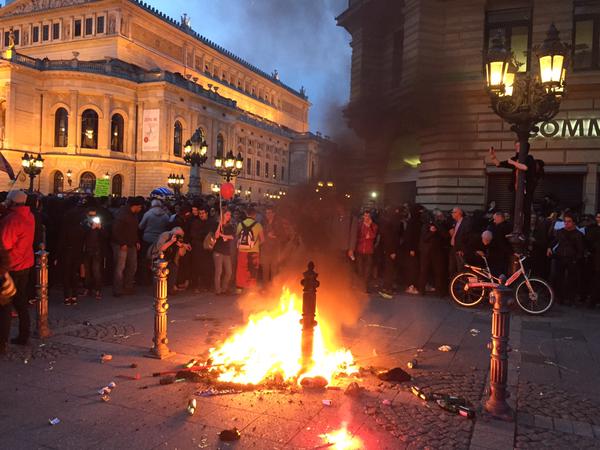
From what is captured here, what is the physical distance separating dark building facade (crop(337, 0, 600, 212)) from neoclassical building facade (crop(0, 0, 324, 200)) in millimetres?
23099

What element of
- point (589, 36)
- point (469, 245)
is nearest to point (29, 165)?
point (469, 245)

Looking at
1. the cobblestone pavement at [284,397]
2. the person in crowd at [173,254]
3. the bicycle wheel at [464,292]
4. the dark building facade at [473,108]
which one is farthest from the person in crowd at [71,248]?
the dark building facade at [473,108]

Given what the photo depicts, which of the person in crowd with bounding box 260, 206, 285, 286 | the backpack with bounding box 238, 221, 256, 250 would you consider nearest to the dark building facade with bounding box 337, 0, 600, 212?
the person in crowd with bounding box 260, 206, 285, 286

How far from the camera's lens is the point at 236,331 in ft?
22.1

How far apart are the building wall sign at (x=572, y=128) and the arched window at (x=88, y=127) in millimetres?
45922

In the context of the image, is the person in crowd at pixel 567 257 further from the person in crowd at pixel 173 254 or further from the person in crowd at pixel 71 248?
the person in crowd at pixel 71 248

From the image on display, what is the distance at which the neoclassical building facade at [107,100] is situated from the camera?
48.9 meters

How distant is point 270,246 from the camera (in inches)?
408

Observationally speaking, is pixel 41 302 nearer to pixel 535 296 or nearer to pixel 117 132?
pixel 535 296

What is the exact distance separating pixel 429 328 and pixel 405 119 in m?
10.6

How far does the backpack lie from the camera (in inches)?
384

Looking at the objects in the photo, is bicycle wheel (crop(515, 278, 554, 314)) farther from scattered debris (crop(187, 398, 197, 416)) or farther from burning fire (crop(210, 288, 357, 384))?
scattered debris (crop(187, 398, 197, 416))

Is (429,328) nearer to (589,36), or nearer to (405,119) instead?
(405,119)

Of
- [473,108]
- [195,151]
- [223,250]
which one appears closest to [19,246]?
[223,250]
